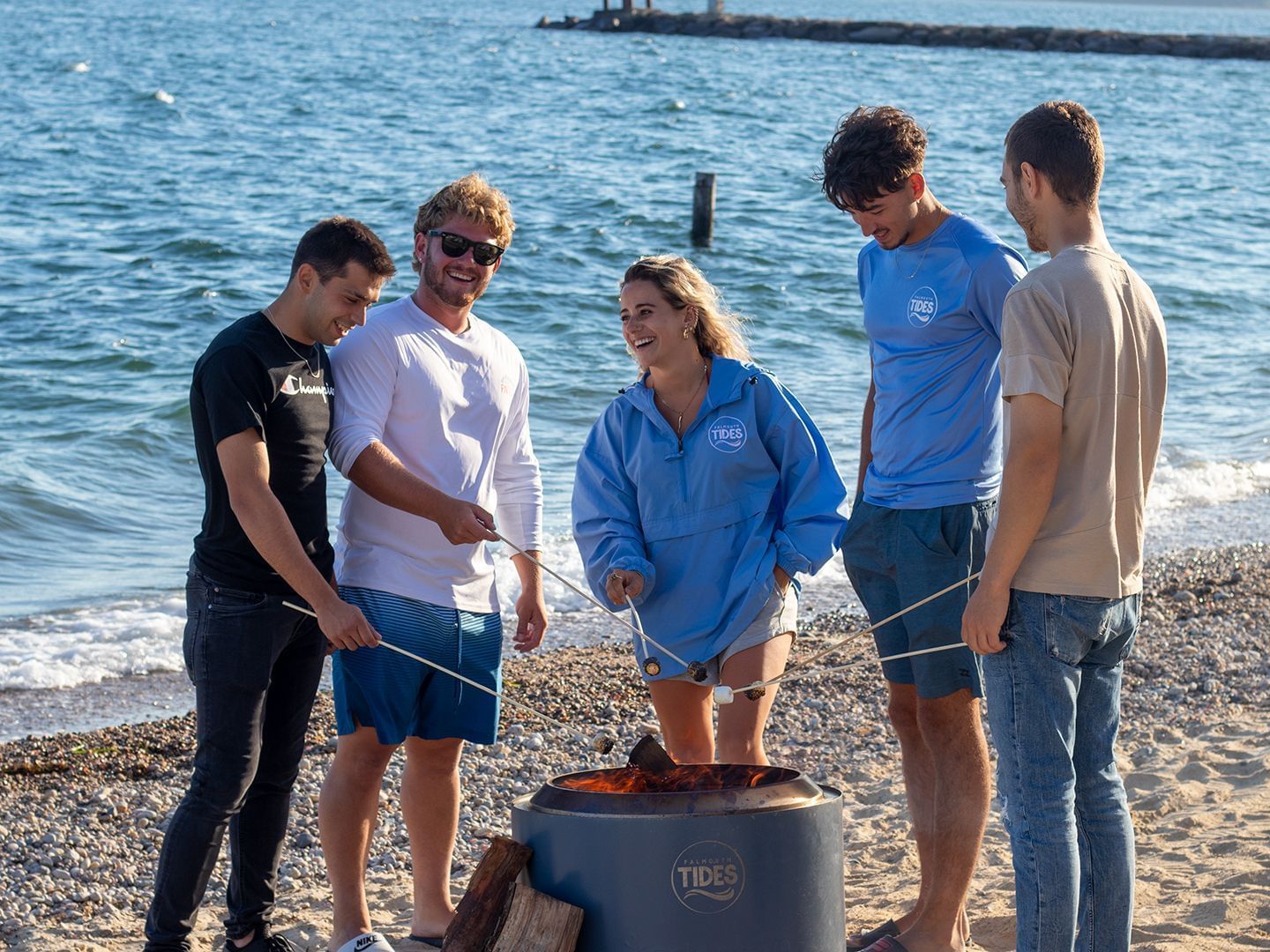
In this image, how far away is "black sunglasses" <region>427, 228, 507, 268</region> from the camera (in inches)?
148

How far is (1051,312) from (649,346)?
1178 mm

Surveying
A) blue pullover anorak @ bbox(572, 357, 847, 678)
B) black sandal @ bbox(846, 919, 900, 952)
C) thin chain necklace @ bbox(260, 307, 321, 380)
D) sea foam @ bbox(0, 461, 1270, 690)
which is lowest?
sea foam @ bbox(0, 461, 1270, 690)

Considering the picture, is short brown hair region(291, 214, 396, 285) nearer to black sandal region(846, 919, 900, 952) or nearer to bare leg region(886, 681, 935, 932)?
bare leg region(886, 681, 935, 932)

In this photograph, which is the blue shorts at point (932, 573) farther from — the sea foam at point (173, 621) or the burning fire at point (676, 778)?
the sea foam at point (173, 621)

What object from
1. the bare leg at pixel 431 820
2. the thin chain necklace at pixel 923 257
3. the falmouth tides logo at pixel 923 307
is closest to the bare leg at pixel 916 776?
the falmouth tides logo at pixel 923 307

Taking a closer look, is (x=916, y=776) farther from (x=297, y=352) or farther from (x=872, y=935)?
(x=297, y=352)

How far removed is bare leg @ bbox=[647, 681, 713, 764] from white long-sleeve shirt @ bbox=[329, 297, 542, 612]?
1.74ft

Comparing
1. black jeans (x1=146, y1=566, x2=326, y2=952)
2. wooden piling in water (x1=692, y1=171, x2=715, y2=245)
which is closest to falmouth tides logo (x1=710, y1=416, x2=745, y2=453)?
black jeans (x1=146, y1=566, x2=326, y2=952)

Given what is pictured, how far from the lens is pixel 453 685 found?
12.3 ft

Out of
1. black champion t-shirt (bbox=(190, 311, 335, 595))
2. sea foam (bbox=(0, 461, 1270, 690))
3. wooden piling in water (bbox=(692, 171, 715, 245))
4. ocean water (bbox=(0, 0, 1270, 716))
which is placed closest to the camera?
black champion t-shirt (bbox=(190, 311, 335, 595))

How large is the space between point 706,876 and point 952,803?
0.98 meters

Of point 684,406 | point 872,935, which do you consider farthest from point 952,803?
point 684,406

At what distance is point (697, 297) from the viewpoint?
377 cm

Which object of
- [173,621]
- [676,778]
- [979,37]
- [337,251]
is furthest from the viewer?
[979,37]
